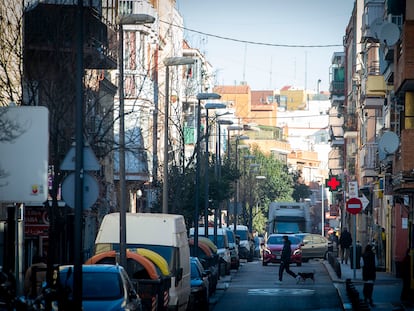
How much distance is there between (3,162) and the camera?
18.2 m

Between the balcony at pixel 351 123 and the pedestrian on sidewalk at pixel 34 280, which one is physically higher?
the balcony at pixel 351 123

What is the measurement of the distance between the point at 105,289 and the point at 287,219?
56399mm

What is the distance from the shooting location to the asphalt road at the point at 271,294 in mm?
36625

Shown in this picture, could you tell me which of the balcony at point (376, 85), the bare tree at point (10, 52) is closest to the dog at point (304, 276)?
the balcony at point (376, 85)

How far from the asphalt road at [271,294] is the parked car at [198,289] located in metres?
1.40

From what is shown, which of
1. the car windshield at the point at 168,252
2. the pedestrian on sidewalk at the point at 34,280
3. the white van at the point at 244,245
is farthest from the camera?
the white van at the point at 244,245

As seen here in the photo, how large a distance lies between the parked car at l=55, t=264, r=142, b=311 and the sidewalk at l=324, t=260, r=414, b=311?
10.7 m

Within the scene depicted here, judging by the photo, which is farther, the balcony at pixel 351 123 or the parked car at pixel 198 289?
the balcony at pixel 351 123

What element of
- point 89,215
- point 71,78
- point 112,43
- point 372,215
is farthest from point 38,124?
point 372,215

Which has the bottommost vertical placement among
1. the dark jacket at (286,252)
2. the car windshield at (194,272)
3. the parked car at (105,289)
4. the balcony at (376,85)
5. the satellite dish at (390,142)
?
the dark jacket at (286,252)

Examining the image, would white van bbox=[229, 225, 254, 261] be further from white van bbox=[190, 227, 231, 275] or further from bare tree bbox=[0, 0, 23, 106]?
bare tree bbox=[0, 0, 23, 106]

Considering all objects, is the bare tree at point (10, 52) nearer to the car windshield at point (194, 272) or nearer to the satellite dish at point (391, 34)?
the car windshield at point (194, 272)

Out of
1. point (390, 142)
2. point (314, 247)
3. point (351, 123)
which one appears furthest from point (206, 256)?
point (351, 123)

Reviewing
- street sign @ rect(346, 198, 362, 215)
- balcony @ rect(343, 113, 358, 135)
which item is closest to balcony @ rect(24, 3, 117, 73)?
street sign @ rect(346, 198, 362, 215)
